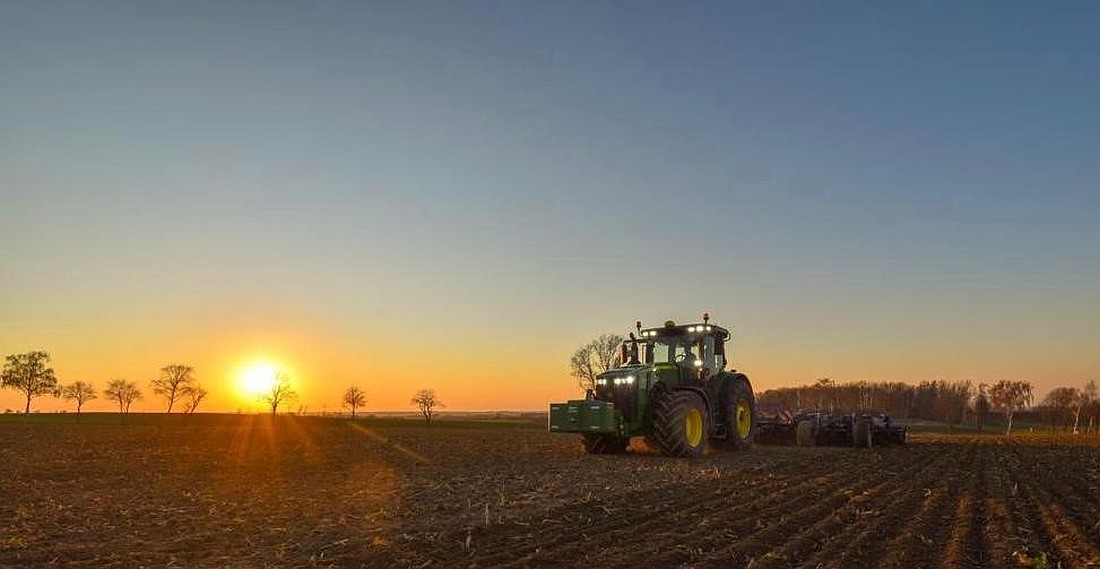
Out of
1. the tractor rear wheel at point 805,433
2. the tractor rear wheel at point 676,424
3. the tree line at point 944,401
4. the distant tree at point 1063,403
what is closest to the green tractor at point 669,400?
the tractor rear wheel at point 676,424

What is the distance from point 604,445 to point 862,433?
10.0m

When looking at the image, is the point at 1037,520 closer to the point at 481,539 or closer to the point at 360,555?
the point at 481,539

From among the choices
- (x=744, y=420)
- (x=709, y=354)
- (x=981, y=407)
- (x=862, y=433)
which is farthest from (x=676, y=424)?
(x=981, y=407)

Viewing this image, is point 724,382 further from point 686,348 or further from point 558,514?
point 558,514

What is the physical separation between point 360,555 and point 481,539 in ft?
4.05

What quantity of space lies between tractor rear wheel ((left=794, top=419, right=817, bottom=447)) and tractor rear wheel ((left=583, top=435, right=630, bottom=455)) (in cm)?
779

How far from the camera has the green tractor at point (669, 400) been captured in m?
16.7

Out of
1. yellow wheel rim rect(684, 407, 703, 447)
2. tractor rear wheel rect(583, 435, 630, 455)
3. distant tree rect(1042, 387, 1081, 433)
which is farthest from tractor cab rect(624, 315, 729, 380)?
distant tree rect(1042, 387, 1081, 433)

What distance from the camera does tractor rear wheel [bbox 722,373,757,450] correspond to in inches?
744

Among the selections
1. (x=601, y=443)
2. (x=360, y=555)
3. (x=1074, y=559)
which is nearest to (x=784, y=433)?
(x=601, y=443)

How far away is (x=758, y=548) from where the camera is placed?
7.02 m

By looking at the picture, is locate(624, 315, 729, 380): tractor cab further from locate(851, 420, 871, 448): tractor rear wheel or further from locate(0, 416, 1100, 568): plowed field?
locate(851, 420, 871, 448): tractor rear wheel

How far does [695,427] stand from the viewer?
57.7ft

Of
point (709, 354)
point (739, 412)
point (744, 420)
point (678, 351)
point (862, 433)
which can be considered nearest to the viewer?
point (678, 351)
